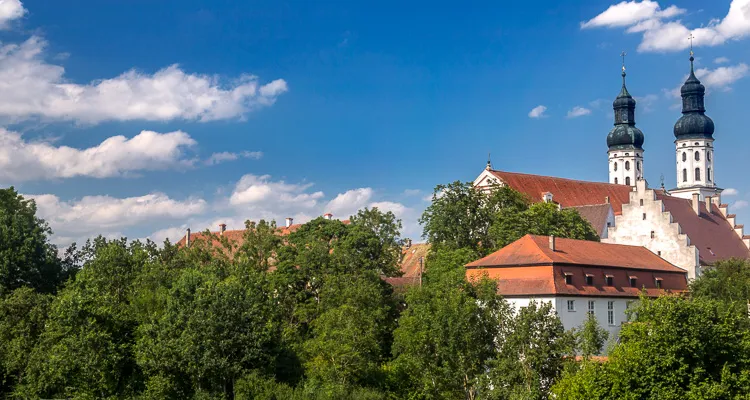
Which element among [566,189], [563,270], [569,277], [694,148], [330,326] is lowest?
[330,326]

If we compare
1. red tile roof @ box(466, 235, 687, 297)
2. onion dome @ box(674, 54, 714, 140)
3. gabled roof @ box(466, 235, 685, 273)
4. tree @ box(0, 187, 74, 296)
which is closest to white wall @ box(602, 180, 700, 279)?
gabled roof @ box(466, 235, 685, 273)

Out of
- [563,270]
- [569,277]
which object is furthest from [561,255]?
[569,277]

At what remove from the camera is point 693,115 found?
129 meters

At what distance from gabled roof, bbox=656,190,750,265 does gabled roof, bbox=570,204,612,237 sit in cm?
473

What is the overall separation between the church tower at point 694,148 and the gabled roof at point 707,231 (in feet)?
162

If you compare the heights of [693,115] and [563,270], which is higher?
[693,115]

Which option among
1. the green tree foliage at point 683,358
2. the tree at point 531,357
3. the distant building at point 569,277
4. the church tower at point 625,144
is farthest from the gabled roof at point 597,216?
the church tower at point 625,144

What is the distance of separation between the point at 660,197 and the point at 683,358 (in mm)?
40555

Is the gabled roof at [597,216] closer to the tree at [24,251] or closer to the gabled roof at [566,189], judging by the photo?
the gabled roof at [566,189]

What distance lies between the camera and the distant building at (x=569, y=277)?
51.7 metres

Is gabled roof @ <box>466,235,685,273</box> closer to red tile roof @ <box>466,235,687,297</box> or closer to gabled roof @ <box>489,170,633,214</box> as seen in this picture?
red tile roof @ <box>466,235,687,297</box>

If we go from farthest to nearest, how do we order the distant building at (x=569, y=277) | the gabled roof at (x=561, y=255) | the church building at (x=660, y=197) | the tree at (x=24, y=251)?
the church building at (x=660, y=197) < the tree at (x=24, y=251) < the gabled roof at (x=561, y=255) < the distant building at (x=569, y=277)

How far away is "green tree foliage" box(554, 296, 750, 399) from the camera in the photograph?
3469 centimetres

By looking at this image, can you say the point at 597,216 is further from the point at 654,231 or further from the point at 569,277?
the point at 569,277
